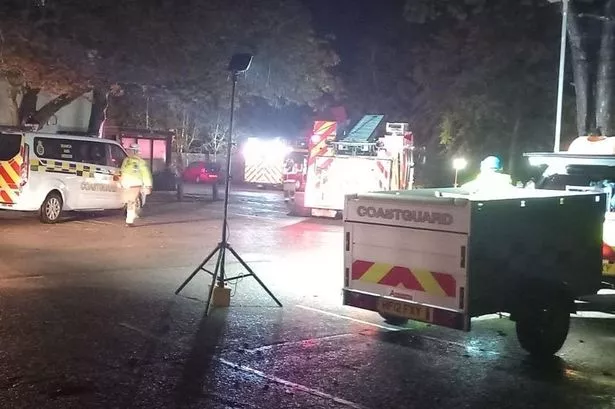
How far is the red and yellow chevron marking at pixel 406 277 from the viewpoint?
24.8 ft

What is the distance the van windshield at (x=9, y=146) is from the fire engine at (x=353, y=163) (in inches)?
280

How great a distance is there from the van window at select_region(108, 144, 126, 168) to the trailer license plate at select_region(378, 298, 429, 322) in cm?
1305

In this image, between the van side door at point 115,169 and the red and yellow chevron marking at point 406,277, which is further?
the van side door at point 115,169

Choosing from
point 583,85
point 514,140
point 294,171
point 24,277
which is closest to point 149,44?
point 294,171

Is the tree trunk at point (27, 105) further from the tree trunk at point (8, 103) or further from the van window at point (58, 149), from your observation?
the van window at point (58, 149)

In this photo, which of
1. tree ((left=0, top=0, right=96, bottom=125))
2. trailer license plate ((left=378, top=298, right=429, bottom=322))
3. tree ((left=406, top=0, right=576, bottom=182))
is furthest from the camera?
tree ((left=406, top=0, right=576, bottom=182))

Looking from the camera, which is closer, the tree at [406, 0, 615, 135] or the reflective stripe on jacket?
the tree at [406, 0, 615, 135]

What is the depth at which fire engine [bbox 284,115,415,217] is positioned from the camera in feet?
65.7

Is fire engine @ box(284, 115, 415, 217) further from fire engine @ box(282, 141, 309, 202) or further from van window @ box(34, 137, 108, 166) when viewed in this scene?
van window @ box(34, 137, 108, 166)

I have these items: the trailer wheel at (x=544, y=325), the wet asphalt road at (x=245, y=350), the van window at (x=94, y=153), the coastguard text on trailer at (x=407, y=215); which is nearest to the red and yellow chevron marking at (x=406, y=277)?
the coastguard text on trailer at (x=407, y=215)

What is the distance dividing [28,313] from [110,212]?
511 inches

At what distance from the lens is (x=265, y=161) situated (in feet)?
134

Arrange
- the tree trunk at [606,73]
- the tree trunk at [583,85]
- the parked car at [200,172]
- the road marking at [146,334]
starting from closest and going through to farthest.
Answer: the road marking at [146,334]
the tree trunk at [606,73]
the tree trunk at [583,85]
the parked car at [200,172]

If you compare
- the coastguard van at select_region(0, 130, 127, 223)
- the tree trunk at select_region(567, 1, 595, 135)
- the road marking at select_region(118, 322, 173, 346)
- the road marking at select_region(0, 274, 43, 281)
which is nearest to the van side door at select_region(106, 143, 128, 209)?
the coastguard van at select_region(0, 130, 127, 223)
